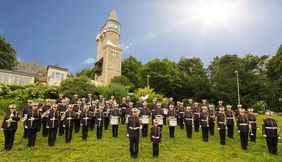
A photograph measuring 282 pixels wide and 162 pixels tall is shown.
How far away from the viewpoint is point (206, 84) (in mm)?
47469

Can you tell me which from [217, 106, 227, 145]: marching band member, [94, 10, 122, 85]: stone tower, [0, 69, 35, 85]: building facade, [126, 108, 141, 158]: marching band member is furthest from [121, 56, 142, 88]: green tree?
[126, 108, 141, 158]: marching band member

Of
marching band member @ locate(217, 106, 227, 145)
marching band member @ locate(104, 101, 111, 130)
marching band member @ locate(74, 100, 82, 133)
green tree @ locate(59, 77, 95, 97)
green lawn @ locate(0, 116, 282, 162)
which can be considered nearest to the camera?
green lawn @ locate(0, 116, 282, 162)

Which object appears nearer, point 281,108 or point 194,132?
point 194,132

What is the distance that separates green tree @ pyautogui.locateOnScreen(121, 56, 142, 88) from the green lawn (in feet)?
132

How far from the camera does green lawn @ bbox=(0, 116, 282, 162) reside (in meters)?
9.62

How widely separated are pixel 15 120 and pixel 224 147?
10.4 meters

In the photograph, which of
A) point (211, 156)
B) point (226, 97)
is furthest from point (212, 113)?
point (226, 97)

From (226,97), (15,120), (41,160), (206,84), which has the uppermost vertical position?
(206,84)

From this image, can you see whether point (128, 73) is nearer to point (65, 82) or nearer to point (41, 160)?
point (65, 82)

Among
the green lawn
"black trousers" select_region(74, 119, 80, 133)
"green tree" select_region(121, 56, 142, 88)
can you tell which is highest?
"green tree" select_region(121, 56, 142, 88)

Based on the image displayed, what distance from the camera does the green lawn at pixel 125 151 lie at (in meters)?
9.62

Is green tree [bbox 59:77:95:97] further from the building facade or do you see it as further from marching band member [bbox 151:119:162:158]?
the building facade

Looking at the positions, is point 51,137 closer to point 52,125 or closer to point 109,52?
point 52,125

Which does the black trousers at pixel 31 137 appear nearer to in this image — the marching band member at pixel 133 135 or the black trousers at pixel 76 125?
the black trousers at pixel 76 125
